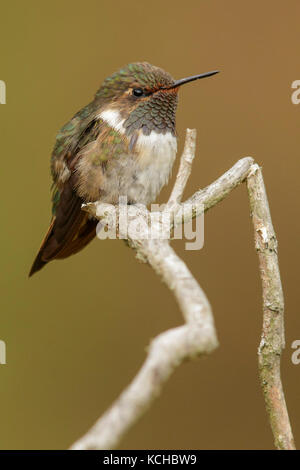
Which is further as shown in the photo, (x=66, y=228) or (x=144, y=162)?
(x=66, y=228)

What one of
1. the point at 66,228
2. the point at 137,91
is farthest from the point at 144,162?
the point at 66,228

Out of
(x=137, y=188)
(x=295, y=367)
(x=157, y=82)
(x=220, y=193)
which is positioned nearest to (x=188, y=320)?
(x=220, y=193)

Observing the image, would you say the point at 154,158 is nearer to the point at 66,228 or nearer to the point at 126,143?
the point at 126,143

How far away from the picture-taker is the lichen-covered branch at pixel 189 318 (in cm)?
68

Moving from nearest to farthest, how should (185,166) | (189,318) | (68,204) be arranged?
(189,318)
(185,166)
(68,204)

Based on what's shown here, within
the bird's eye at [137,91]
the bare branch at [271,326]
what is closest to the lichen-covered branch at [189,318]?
the bare branch at [271,326]

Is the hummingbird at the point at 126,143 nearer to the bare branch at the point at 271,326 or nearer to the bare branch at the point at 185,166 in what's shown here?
the bare branch at the point at 185,166

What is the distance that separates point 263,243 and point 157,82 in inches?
25.0

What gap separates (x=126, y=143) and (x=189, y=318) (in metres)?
0.98

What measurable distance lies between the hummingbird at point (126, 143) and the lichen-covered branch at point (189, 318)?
5.4 inches

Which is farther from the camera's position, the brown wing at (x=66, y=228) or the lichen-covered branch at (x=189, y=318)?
the brown wing at (x=66, y=228)

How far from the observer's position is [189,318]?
0.80 meters

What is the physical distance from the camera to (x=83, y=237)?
1.97 metres
